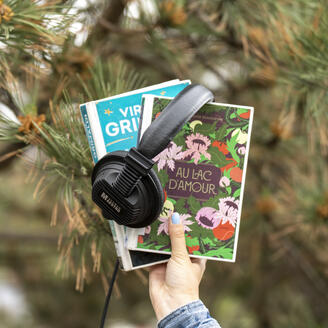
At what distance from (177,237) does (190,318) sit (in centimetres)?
11

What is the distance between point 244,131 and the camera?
46 cm

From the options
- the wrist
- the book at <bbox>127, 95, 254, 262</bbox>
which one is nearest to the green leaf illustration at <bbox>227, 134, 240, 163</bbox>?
the book at <bbox>127, 95, 254, 262</bbox>

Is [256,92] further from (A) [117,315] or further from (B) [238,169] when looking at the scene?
(A) [117,315]

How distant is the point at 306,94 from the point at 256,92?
0.38 meters

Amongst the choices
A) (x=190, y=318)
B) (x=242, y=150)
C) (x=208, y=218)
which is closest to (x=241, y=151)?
(x=242, y=150)

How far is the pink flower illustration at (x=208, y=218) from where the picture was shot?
46 cm

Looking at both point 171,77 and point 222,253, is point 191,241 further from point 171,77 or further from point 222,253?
point 171,77

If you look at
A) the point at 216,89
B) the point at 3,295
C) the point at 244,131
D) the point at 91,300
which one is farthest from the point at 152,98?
the point at 3,295

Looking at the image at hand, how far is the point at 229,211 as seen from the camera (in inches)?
18.4

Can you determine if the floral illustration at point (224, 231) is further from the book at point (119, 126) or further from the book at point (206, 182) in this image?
the book at point (119, 126)

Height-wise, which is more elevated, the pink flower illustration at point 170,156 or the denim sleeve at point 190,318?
the pink flower illustration at point 170,156

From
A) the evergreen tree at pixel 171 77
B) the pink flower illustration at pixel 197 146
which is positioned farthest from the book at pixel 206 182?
the evergreen tree at pixel 171 77

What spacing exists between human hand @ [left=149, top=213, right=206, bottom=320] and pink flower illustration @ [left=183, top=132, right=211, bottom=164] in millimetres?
83

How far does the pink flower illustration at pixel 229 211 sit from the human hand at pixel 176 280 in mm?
62
